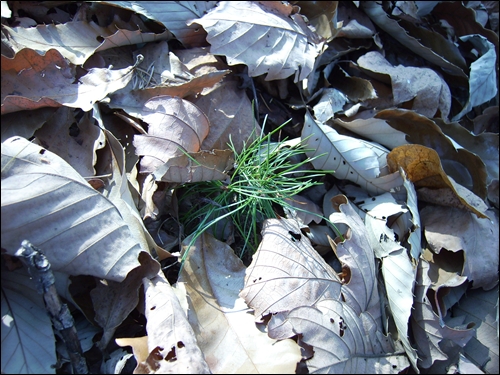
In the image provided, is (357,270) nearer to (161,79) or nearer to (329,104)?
(329,104)

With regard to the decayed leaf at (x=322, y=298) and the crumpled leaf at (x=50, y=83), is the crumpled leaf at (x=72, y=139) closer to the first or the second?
the crumpled leaf at (x=50, y=83)

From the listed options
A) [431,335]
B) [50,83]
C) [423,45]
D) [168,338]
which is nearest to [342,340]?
[431,335]

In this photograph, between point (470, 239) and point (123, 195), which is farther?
point (470, 239)

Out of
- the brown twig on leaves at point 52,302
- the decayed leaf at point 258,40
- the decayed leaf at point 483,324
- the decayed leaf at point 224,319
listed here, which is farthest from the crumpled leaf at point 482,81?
the brown twig on leaves at point 52,302

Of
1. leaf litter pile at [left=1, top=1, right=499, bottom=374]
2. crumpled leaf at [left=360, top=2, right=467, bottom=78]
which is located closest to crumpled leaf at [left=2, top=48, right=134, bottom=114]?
leaf litter pile at [left=1, top=1, right=499, bottom=374]

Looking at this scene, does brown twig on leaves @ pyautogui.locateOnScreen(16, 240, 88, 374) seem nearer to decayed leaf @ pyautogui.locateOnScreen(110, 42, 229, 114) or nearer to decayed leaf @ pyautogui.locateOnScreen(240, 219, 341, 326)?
decayed leaf @ pyautogui.locateOnScreen(240, 219, 341, 326)

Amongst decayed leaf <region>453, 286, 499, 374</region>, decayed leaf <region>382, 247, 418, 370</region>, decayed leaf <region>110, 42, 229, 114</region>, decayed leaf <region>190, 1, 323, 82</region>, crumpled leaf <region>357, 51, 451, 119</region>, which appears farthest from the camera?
crumpled leaf <region>357, 51, 451, 119</region>

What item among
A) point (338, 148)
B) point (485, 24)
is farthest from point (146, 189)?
point (485, 24)
